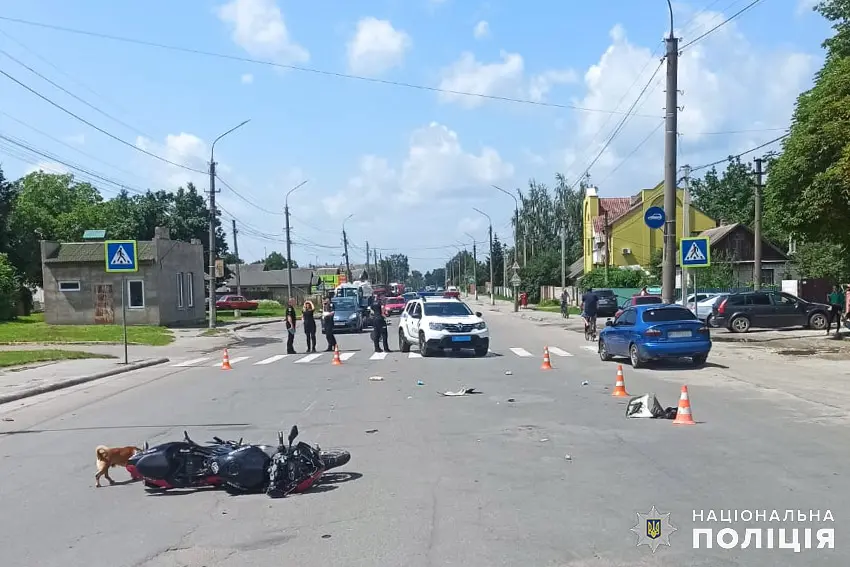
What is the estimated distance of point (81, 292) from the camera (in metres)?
40.9

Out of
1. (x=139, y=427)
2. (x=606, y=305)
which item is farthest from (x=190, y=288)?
(x=139, y=427)

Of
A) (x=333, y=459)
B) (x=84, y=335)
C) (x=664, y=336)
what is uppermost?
(x=664, y=336)

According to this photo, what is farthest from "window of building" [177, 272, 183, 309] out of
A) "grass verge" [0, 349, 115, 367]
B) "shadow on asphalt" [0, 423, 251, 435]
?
"shadow on asphalt" [0, 423, 251, 435]

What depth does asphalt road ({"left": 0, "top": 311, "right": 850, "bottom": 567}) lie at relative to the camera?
19.2 feet

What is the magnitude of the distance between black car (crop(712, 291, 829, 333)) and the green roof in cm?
2601

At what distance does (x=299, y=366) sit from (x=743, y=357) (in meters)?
11.6

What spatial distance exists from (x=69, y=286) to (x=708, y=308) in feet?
98.6

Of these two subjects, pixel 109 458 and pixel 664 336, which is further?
pixel 664 336

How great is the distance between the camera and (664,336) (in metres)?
18.8

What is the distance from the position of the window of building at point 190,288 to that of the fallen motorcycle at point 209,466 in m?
39.1

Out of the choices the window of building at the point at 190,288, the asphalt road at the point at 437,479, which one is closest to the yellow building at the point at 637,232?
the window of building at the point at 190,288

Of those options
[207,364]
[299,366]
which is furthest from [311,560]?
[207,364]

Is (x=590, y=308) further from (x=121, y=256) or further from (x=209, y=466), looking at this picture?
(x=209, y=466)

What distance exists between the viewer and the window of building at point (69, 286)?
4091 cm
